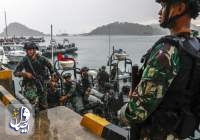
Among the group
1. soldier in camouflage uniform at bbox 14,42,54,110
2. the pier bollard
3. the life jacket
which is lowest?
the pier bollard

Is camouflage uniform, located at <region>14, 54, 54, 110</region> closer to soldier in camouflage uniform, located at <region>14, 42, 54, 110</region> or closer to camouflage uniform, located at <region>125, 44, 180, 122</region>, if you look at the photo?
soldier in camouflage uniform, located at <region>14, 42, 54, 110</region>

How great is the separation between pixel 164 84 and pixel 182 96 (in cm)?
17

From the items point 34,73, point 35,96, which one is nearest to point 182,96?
point 34,73

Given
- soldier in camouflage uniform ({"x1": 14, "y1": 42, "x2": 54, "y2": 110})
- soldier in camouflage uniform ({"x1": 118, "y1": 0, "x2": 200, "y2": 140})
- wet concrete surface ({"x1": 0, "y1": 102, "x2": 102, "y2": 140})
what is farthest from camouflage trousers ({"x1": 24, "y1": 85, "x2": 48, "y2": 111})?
soldier in camouflage uniform ({"x1": 118, "y1": 0, "x2": 200, "y2": 140})

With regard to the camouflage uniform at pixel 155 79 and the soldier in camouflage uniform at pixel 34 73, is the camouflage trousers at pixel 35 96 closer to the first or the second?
the soldier in camouflage uniform at pixel 34 73

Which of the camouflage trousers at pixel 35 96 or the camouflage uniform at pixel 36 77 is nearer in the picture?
the camouflage uniform at pixel 36 77

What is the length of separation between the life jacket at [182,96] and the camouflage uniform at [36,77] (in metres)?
4.93

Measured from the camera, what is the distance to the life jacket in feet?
7.43

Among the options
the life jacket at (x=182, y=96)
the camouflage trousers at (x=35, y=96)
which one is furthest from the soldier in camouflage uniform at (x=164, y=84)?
the camouflage trousers at (x=35, y=96)

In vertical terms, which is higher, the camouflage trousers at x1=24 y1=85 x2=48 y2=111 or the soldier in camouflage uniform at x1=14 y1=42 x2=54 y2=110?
the soldier in camouflage uniform at x1=14 y1=42 x2=54 y2=110

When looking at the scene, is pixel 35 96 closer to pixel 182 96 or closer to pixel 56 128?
pixel 56 128

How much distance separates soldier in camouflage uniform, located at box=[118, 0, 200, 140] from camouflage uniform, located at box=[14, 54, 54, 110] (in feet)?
15.8

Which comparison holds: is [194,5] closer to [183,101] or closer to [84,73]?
[183,101]

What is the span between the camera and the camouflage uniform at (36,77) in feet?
23.2
